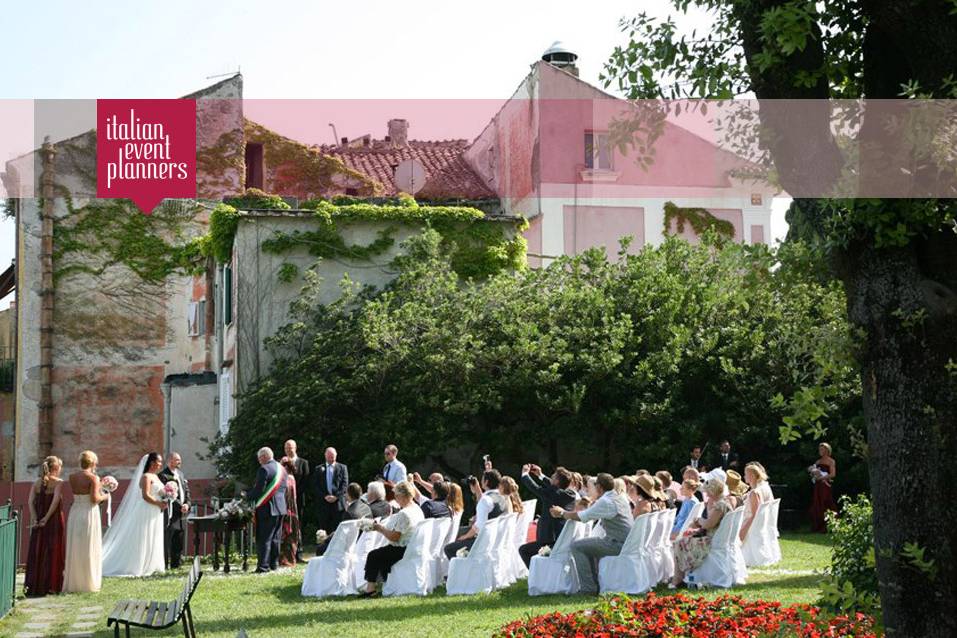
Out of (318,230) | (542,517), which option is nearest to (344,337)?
(318,230)

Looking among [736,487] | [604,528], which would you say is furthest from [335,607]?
[736,487]

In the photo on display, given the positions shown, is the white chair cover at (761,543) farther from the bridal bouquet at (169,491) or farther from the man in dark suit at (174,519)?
the man in dark suit at (174,519)

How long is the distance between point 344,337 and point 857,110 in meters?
20.1

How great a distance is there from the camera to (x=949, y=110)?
5.33 meters

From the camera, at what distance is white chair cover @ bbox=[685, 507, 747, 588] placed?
14.3 metres

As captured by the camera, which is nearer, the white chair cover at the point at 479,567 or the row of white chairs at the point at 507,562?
the row of white chairs at the point at 507,562

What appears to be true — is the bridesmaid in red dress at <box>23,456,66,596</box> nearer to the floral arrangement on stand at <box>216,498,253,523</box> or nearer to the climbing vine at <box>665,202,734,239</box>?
the floral arrangement on stand at <box>216,498,253,523</box>

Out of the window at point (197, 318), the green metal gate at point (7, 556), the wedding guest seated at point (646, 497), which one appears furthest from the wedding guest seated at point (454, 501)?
the window at point (197, 318)

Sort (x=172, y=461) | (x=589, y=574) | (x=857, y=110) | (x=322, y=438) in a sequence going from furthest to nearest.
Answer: (x=322, y=438), (x=172, y=461), (x=589, y=574), (x=857, y=110)

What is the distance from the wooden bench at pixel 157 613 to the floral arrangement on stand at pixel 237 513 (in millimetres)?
6995

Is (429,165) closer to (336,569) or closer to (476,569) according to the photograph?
(336,569)

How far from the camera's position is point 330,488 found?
2070cm

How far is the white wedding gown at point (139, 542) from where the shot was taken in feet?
59.7

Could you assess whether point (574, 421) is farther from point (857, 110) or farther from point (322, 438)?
point (857, 110)
